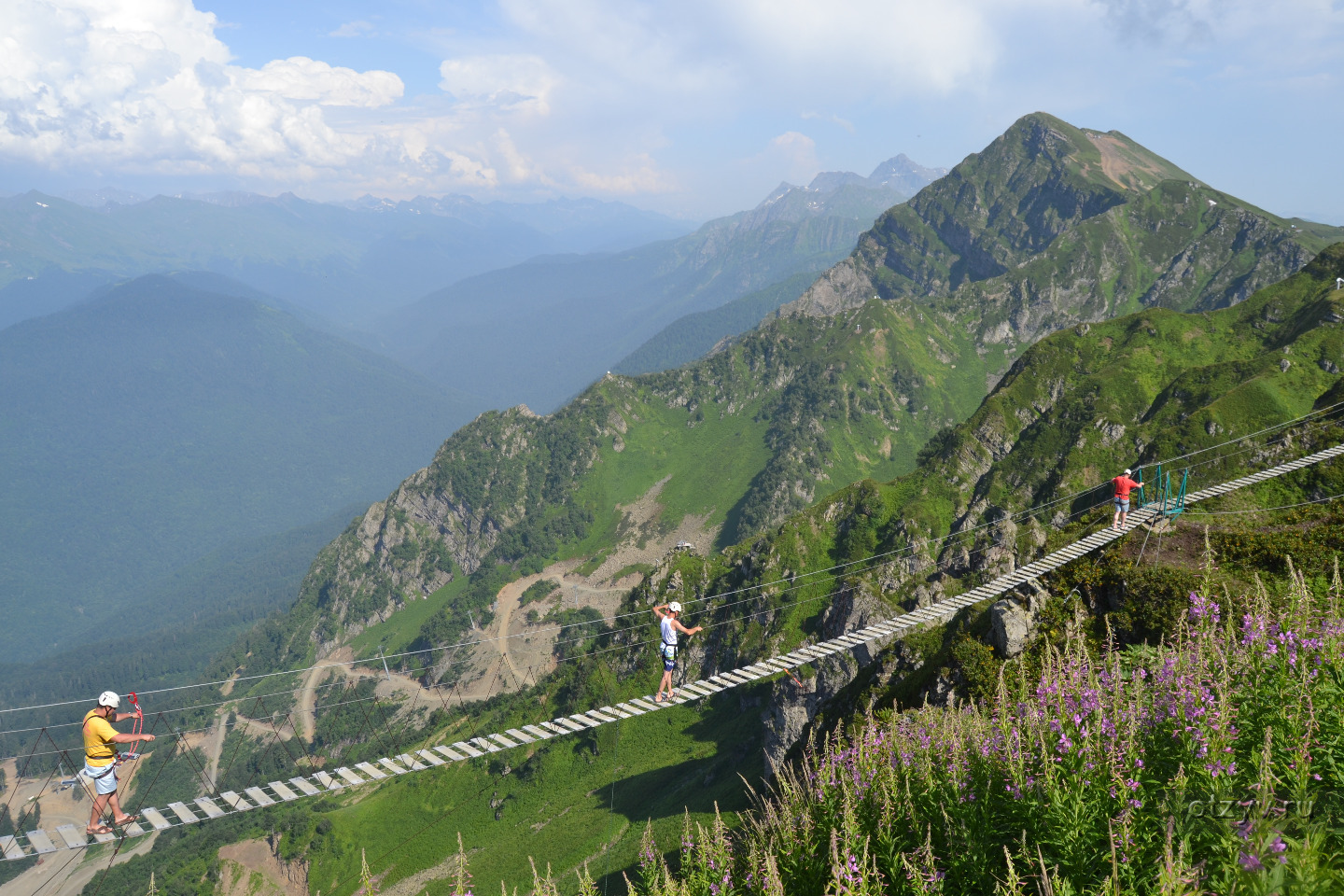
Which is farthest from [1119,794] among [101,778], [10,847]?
[10,847]

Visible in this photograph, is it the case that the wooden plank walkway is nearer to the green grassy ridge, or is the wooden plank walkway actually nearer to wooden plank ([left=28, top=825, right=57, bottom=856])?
wooden plank ([left=28, top=825, right=57, bottom=856])

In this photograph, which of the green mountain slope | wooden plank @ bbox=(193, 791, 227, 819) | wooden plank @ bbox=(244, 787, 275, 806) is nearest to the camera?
wooden plank @ bbox=(193, 791, 227, 819)

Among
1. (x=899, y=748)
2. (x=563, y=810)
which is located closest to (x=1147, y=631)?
(x=899, y=748)

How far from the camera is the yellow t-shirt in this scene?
25656 millimetres

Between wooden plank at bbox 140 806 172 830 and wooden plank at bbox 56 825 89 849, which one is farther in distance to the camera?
wooden plank at bbox 140 806 172 830

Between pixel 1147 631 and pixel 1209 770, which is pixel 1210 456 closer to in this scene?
pixel 1147 631

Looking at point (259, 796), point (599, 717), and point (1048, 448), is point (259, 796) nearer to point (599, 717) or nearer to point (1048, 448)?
point (599, 717)

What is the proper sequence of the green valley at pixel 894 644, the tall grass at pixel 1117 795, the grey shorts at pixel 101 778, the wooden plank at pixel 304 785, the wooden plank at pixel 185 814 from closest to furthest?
the tall grass at pixel 1117 795 → the green valley at pixel 894 644 → the grey shorts at pixel 101 778 → the wooden plank at pixel 185 814 → the wooden plank at pixel 304 785

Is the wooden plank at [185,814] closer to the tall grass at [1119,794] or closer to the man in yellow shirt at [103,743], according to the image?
the man in yellow shirt at [103,743]

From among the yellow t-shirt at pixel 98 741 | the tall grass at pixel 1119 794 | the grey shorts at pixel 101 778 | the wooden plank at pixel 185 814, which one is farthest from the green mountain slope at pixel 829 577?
the tall grass at pixel 1119 794

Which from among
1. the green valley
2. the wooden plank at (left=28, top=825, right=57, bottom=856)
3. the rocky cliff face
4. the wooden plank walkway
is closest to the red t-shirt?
the wooden plank walkway

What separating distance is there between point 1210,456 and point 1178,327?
7467cm

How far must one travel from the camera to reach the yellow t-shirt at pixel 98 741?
25.7 meters

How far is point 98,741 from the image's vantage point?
26047 millimetres
